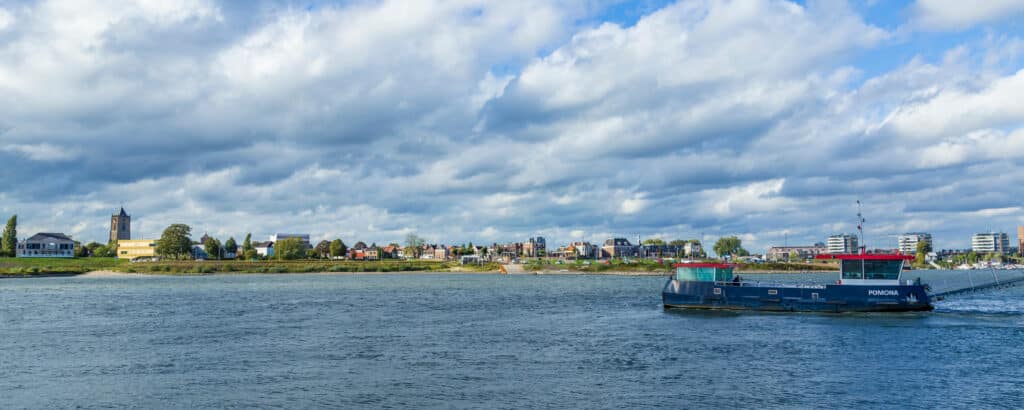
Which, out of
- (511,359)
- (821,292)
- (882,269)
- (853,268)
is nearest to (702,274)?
(821,292)

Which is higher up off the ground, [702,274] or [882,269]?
[882,269]

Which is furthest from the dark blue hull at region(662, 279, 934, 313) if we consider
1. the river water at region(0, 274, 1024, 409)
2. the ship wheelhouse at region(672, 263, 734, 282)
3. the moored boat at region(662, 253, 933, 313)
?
the ship wheelhouse at region(672, 263, 734, 282)

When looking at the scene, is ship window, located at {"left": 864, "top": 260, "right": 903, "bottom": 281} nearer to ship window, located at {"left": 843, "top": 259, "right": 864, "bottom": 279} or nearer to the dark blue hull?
ship window, located at {"left": 843, "top": 259, "right": 864, "bottom": 279}

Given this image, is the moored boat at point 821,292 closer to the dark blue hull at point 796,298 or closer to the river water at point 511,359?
the dark blue hull at point 796,298

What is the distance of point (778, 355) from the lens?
55.2m

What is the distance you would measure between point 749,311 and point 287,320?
56193 mm

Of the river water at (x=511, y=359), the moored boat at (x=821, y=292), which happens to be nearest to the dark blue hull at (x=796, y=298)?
the moored boat at (x=821, y=292)

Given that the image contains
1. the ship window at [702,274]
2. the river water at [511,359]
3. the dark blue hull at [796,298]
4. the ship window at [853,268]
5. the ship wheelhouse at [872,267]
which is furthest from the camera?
the ship window at [702,274]

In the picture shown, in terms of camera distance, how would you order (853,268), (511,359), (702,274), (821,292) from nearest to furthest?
1. (511,359)
2. (853,268)
3. (821,292)
4. (702,274)

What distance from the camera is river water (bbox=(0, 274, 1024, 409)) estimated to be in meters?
40.5

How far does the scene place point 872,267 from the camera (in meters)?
82.2

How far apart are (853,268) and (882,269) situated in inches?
119

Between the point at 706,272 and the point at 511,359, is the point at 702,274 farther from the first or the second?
the point at 511,359

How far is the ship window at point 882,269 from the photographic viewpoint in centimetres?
8156
